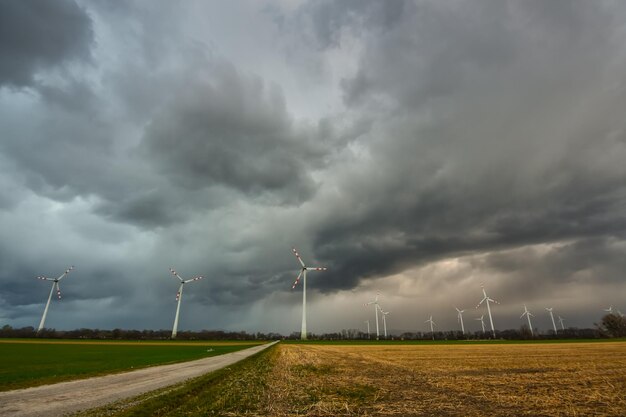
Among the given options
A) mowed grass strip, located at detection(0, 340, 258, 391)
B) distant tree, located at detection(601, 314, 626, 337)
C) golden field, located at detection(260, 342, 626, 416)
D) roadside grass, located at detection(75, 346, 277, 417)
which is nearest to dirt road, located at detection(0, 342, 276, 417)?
roadside grass, located at detection(75, 346, 277, 417)

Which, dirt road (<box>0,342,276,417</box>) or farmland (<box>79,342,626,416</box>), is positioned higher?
farmland (<box>79,342,626,416</box>)

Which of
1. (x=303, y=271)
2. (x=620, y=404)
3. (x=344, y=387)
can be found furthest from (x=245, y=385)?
(x=303, y=271)

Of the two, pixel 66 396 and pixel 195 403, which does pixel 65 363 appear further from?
pixel 195 403

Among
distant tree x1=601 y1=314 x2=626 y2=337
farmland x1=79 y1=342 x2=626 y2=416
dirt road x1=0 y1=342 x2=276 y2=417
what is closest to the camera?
farmland x1=79 y1=342 x2=626 y2=416

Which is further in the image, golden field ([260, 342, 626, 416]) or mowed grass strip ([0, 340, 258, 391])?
mowed grass strip ([0, 340, 258, 391])

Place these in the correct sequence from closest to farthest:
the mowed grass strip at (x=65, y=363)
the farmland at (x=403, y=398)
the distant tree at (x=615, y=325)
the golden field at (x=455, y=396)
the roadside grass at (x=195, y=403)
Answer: the golden field at (x=455, y=396) < the farmland at (x=403, y=398) < the roadside grass at (x=195, y=403) < the mowed grass strip at (x=65, y=363) < the distant tree at (x=615, y=325)

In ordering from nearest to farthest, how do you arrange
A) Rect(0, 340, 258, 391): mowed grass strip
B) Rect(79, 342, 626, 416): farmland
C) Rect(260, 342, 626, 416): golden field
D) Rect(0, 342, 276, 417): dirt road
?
Rect(260, 342, 626, 416): golden field → Rect(79, 342, 626, 416): farmland → Rect(0, 342, 276, 417): dirt road → Rect(0, 340, 258, 391): mowed grass strip

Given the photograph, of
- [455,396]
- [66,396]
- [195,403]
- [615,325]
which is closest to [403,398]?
[455,396]

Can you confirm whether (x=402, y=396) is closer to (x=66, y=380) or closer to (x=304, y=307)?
(x=66, y=380)

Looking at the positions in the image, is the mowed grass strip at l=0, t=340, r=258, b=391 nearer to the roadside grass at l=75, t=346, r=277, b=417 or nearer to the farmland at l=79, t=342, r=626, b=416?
the roadside grass at l=75, t=346, r=277, b=417

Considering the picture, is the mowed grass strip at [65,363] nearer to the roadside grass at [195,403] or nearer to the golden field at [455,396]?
the roadside grass at [195,403]

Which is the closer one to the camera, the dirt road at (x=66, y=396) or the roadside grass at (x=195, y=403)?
the roadside grass at (x=195, y=403)

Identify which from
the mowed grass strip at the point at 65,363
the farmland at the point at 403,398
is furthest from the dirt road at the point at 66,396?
the mowed grass strip at the point at 65,363

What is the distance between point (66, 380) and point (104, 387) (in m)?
6.91
